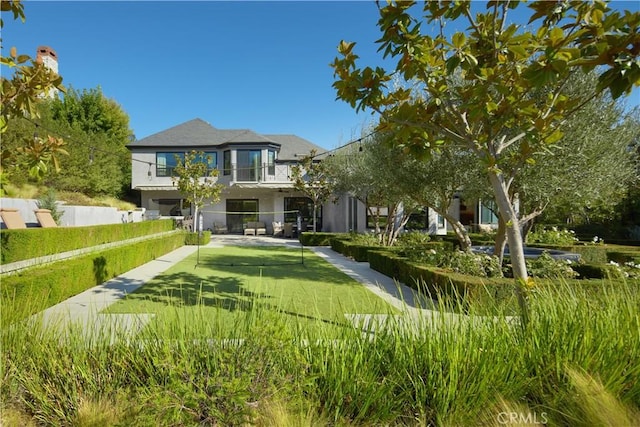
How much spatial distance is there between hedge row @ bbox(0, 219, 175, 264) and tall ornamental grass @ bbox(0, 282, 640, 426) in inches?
238

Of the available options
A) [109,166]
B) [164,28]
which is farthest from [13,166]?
[109,166]

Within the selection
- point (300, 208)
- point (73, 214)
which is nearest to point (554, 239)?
point (300, 208)

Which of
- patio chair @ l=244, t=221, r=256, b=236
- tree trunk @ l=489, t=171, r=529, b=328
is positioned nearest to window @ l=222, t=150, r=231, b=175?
patio chair @ l=244, t=221, r=256, b=236

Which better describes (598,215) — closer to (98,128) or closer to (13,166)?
(13,166)

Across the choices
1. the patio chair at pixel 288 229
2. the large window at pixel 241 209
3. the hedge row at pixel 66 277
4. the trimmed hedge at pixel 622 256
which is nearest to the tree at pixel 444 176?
the trimmed hedge at pixel 622 256

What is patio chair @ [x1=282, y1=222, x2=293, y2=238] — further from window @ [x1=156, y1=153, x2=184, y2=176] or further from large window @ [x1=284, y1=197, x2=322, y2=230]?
window @ [x1=156, y1=153, x2=184, y2=176]

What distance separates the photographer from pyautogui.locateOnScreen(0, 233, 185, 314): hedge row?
18.0 feet

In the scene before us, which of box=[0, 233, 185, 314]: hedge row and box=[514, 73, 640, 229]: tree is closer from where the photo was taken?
box=[0, 233, 185, 314]: hedge row

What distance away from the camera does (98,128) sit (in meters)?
34.6

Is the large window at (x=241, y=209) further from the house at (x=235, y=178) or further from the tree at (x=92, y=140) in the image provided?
the tree at (x=92, y=140)

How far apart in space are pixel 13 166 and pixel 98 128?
38.4 meters

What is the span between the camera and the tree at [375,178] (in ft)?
35.3

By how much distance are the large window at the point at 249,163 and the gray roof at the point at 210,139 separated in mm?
787

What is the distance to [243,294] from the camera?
5.95m
